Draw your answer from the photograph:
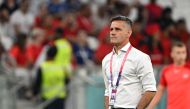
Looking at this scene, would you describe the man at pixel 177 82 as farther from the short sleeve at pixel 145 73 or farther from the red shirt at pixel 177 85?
the short sleeve at pixel 145 73

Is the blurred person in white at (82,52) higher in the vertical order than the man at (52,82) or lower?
higher

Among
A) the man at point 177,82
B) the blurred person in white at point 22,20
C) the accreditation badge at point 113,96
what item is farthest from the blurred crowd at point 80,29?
the accreditation badge at point 113,96

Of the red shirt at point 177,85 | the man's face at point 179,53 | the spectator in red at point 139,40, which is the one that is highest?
the spectator in red at point 139,40

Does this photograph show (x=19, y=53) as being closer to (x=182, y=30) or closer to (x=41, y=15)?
(x=41, y=15)

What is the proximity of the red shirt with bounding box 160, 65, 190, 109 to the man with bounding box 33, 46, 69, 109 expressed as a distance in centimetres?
394

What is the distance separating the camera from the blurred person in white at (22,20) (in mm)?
18078

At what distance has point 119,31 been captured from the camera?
27.6ft

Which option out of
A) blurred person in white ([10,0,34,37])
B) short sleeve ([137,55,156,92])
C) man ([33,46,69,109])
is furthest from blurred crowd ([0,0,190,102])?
short sleeve ([137,55,156,92])

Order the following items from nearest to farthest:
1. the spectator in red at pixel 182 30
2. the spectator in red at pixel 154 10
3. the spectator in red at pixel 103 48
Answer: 1. the spectator in red at pixel 103 48
2. the spectator in red at pixel 182 30
3. the spectator in red at pixel 154 10

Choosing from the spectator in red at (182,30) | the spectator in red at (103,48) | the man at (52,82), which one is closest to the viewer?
the man at (52,82)

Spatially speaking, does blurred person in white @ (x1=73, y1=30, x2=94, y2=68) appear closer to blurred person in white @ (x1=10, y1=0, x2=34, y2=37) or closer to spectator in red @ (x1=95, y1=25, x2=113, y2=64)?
spectator in red @ (x1=95, y1=25, x2=113, y2=64)

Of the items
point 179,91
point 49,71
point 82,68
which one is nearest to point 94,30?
point 82,68

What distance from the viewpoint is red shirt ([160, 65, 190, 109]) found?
11.3m

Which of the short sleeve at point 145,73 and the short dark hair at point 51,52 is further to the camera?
the short dark hair at point 51,52
